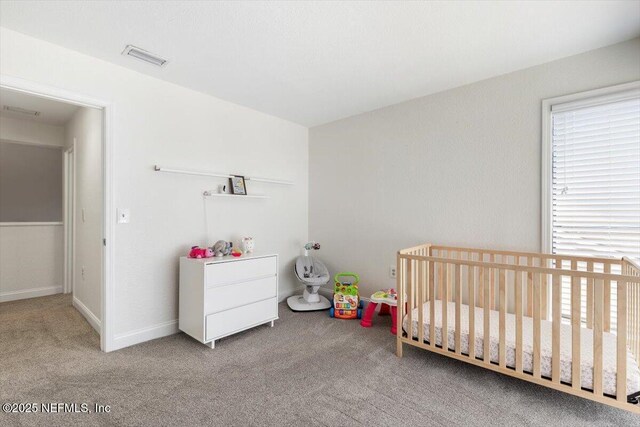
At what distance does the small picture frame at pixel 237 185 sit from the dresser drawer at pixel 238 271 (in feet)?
2.53

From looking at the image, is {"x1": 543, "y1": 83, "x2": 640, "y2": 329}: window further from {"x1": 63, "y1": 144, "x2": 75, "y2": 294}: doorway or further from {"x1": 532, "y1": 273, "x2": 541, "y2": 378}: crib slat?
{"x1": 63, "y1": 144, "x2": 75, "y2": 294}: doorway

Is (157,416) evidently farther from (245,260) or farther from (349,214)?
(349,214)

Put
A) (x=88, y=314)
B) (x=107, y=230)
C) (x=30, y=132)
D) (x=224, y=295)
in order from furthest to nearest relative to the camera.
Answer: (x=30, y=132) < (x=88, y=314) < (x=224, y=295) < (x=107, y=230)

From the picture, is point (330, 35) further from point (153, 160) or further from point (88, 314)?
point (88, 314)

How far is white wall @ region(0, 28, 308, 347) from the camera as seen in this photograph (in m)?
2.06

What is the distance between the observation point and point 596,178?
209 centimetres

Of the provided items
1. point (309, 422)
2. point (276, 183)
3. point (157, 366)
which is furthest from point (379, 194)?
point (157, 366)

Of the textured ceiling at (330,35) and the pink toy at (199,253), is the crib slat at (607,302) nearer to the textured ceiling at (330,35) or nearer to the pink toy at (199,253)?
the textured ceiling at (330,35)

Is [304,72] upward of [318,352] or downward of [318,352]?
upward

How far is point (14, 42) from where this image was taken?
1840 mm

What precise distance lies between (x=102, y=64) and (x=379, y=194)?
2.64 m

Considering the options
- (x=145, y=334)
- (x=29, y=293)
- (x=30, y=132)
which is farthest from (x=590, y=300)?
(x=30, y=132)

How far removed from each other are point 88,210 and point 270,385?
2.54m

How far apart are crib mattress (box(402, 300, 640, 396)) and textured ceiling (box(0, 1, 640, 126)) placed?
73.9 inches
